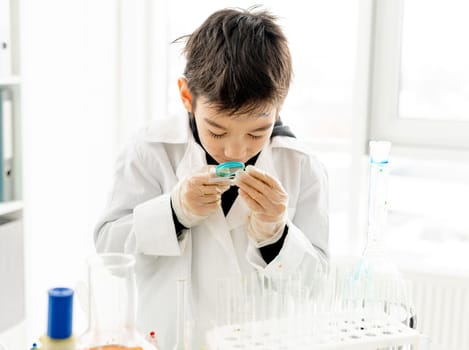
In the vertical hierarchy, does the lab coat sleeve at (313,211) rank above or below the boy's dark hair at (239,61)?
below

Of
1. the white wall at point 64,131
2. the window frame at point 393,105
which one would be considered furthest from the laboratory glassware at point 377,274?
the window frame at point 393,105

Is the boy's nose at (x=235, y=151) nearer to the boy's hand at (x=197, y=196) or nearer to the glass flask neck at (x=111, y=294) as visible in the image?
the boy's hand at (x=197, y=196)

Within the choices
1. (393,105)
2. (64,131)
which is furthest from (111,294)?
(393,105)

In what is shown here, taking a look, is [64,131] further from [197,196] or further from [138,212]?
[197,196]

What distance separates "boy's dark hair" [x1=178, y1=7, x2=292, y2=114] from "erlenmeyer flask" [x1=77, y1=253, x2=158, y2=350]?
42 cm

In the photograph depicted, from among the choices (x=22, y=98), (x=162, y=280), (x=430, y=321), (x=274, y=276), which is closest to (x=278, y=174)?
(x=162, y=280)

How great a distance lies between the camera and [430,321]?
93.9 inches

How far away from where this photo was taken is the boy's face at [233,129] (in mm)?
1152

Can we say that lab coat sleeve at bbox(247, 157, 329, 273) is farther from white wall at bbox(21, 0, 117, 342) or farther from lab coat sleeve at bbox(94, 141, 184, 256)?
white wall at bbox(21, 0, 117, 342)

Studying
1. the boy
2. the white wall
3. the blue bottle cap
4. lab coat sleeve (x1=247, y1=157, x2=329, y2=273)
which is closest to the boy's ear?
the boy

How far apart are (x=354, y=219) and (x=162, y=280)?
141 cm

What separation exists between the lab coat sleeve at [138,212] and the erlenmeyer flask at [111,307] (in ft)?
1.44

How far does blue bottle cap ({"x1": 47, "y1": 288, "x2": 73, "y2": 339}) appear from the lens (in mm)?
698

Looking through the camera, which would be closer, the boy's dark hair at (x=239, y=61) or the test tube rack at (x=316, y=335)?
the test tube rack at (x=316, y=335)
